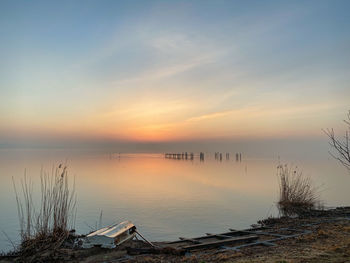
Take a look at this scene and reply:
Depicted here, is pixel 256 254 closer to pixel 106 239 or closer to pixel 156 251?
pixel 156 251

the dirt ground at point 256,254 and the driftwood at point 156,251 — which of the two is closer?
the dirt ground at point 256,254

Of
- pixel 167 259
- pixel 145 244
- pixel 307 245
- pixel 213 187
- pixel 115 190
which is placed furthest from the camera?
pixel 213 187

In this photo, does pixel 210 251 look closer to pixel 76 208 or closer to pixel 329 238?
pixel 329 238

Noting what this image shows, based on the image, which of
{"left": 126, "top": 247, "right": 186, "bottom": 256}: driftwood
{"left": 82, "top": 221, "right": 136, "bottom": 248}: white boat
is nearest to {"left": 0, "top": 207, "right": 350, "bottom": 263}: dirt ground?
{"left": 126, "top": 247, "right": 186, "bottom": 256}: driftwood

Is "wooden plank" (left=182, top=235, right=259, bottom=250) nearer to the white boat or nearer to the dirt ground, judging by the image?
the dirt ground

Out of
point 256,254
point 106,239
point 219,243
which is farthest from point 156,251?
point 256,254

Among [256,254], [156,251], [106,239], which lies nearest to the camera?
[256,254]

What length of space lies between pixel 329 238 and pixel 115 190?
53.6ft

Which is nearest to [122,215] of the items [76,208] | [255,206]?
[76,208]

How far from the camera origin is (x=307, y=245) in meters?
6.78

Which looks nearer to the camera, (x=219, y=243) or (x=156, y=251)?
(x=156, y=251)

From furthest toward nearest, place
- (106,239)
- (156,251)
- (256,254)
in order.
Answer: (106,239) < (156,251) < (256,254)

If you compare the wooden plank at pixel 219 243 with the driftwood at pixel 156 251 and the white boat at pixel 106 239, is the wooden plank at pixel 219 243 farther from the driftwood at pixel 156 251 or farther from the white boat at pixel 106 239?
the white boat at pixel 106 239

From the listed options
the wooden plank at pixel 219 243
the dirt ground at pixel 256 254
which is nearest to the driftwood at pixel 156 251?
the dirt ground at pixel 256 254
